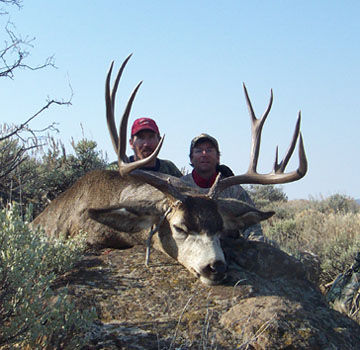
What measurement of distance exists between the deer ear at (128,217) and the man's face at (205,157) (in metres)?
2.29

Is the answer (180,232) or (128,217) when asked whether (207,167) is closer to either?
(128,217)

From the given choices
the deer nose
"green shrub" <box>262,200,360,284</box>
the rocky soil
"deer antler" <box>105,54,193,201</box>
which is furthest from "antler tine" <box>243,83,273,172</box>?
"green shrub" <box>262,200,360,284</box>

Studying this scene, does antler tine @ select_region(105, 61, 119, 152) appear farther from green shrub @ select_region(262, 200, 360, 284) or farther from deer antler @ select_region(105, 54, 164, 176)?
green shrub @ select_region(262, 200, 360, 284)

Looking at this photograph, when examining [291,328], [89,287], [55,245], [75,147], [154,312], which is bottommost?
[291,328]

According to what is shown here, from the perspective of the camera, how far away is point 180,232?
14.7ft

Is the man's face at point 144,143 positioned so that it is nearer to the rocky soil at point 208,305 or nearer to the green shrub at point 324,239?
the green shrub at point 324,239

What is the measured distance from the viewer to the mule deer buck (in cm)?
430

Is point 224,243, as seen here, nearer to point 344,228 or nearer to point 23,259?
point 23,259

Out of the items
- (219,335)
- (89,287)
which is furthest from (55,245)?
(219,335)

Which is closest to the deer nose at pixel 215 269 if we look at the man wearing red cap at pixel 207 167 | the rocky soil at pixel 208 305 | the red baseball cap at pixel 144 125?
the rocky soil at pixel 208 305

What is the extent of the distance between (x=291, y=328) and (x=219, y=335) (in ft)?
1.54

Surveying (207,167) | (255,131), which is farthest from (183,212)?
(207,167)

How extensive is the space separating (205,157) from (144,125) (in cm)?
131

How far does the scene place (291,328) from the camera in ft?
10.4
